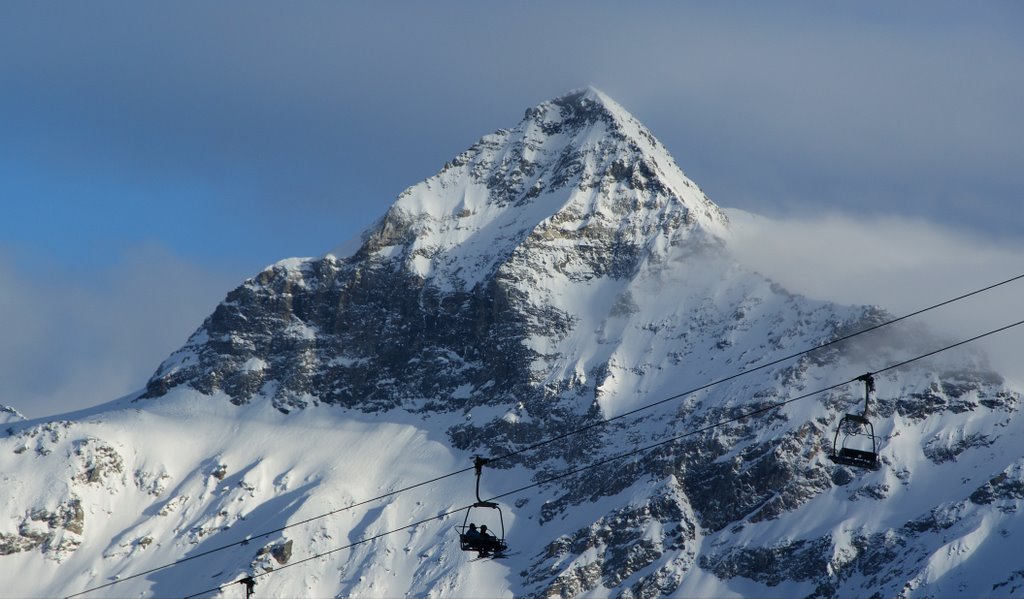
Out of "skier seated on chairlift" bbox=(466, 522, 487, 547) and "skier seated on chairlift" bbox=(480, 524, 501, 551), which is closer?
"skier seated on chairlift" bbox=(480, 524, 501, 551)

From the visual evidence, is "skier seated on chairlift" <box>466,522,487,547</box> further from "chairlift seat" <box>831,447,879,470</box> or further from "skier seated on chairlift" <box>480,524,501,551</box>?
"chairlift seat" <box>831,447,879,470</box>

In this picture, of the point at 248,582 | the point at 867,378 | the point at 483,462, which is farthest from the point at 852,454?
the point at 248,582

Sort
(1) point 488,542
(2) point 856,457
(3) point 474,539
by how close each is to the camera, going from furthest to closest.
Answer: (3) point 474,539 → (1) point 488,542 → (2) point 856,457

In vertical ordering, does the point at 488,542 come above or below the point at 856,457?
above

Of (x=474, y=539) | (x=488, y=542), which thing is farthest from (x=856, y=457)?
(x=474, y=539)

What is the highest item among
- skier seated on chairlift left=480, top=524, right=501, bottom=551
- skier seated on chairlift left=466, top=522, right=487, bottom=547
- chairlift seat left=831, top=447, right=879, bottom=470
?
skier seated on chairlift left=466, top=522, right=487, bottom=547

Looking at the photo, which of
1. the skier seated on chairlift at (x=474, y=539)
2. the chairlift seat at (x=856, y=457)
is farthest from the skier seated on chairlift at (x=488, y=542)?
the chairlift seat at (x=856, y=457)

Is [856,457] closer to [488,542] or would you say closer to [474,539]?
[488,542]

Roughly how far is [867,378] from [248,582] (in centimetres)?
2198

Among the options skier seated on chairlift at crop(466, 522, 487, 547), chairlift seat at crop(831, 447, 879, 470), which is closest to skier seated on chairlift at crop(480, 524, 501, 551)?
skier seated on chairlift at crop(466, 522, 487, 547)

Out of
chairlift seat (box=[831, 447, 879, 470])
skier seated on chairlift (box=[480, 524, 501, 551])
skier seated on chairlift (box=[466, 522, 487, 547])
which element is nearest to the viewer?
chairlift seat (box=[831, 447, 879, 470])

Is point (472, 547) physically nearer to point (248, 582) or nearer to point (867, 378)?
point (248, 582)

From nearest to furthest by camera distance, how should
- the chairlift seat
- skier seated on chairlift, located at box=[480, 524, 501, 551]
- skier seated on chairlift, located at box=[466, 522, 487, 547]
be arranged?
the chairlift seat < skier seated on chairlift, located at box=[480, 524, 501, 551] < skier seated on chairlift, located at box=[466, 522, 487, 547]

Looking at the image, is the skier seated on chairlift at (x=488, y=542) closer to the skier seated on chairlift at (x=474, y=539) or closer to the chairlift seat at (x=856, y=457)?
the skier seated on chairlift at (x=474, y=539)
